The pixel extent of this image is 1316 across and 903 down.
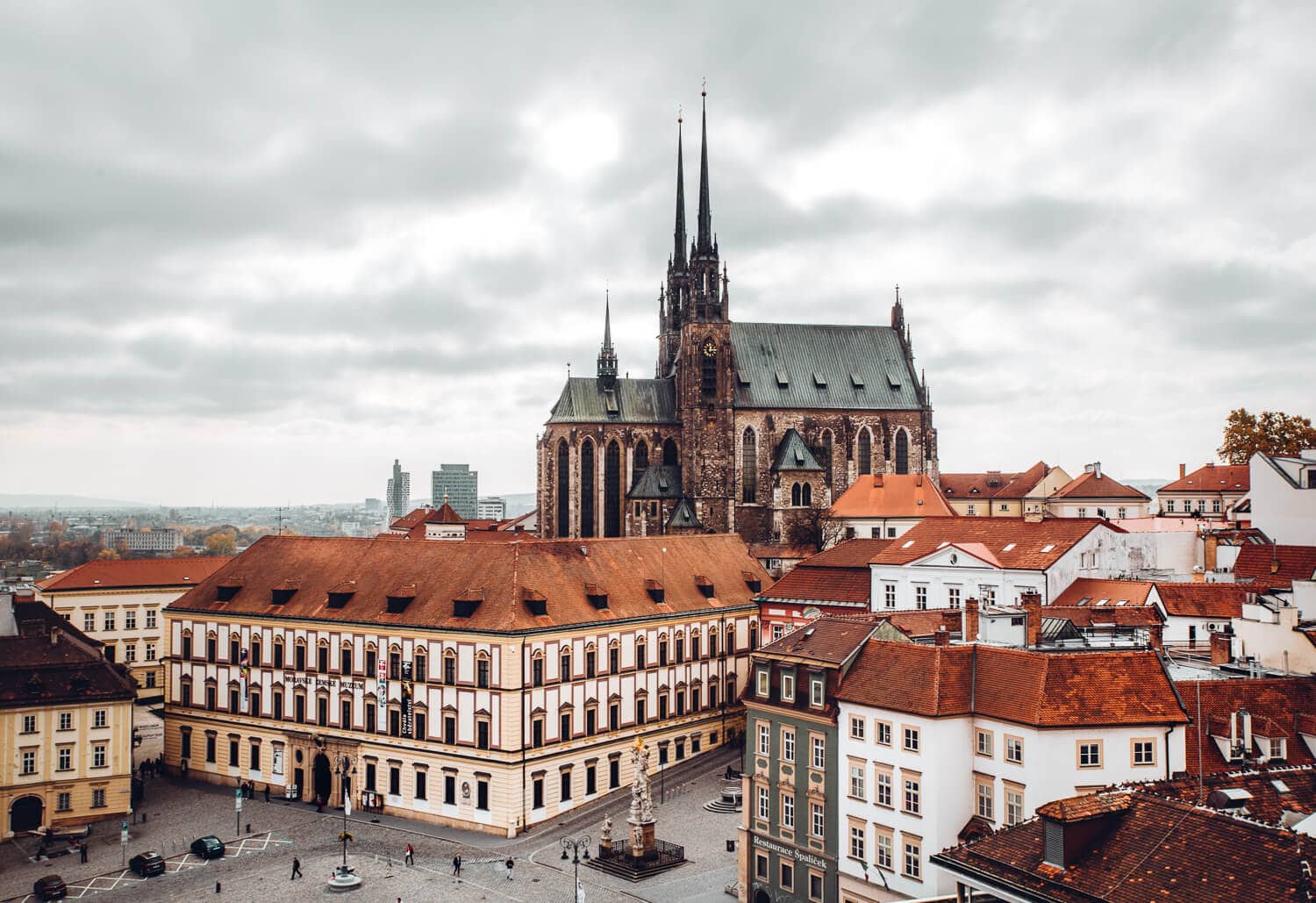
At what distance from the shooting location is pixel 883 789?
38594mm

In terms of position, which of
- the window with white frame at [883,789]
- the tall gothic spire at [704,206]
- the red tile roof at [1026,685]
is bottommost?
the window with white frame at [883,789]

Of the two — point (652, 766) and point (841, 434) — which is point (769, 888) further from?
point (841, 434)

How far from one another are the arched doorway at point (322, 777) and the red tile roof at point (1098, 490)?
8185 cm

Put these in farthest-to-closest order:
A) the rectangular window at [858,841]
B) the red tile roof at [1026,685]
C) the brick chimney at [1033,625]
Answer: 1. the brick chimney at [1033,625]
2. the rectangular window at [858,841]
3. the red tile roof at [1026,685]

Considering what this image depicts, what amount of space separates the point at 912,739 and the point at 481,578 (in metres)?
30.1

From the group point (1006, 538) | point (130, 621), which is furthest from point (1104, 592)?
point (130, 621)

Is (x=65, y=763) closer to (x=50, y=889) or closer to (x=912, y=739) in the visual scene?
(x=50, y=889)

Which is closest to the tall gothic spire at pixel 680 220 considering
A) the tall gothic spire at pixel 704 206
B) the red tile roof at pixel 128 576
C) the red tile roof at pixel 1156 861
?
the tall gothic spire at pixel 704 206

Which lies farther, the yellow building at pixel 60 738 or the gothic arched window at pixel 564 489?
the gothic arched window at pixel 564 489

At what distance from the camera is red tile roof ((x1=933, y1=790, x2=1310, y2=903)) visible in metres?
21.3

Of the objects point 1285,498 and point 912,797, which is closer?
point 912,797

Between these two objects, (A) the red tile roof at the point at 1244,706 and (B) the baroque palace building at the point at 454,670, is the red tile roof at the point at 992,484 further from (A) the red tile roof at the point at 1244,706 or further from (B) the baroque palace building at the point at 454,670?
(A) the red tile roof at the point at 1244,706

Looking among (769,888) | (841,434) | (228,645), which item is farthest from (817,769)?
(841,434)

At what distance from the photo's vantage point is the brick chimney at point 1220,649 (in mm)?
44344
